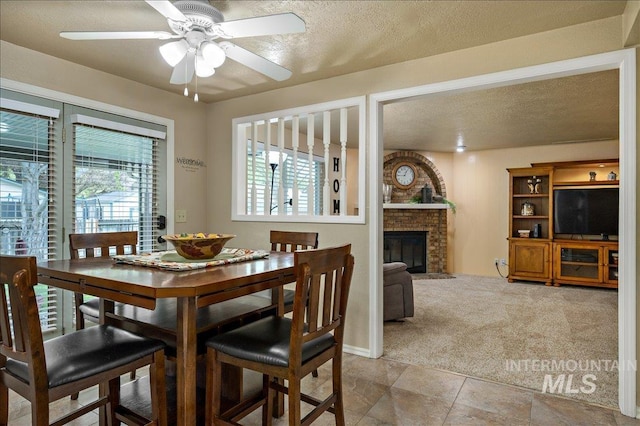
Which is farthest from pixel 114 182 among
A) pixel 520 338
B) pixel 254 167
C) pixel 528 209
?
pixel 528 209

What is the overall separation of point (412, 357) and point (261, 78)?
8.73 feet

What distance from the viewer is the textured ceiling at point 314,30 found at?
6.91 feet

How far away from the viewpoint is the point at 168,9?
1.63 meters

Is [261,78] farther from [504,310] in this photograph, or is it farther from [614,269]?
[614,269]

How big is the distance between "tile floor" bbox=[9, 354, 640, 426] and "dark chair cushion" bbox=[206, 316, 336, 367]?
2.17 feet

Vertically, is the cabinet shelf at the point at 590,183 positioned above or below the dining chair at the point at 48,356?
above

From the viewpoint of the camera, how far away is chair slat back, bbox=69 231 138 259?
233cm

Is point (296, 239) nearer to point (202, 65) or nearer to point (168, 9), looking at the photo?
point (202, 65)

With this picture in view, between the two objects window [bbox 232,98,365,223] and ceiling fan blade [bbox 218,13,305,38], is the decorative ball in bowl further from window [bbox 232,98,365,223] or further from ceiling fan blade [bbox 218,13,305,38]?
window [bbox 232,98,365,223]

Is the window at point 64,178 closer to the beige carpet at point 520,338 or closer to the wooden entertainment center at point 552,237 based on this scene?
the beige carpet at point 520,338

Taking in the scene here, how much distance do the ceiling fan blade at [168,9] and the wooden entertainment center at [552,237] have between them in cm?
627

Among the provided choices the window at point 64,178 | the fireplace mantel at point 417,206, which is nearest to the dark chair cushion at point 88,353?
the window at point 64,178

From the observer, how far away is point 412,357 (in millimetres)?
3027

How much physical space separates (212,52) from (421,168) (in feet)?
19.7
